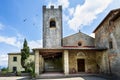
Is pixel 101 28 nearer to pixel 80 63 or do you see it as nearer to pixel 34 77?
pixel 80 63

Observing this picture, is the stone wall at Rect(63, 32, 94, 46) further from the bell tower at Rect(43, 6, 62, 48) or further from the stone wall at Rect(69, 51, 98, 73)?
the stone wall at Rect(69, 51, 98, 73)

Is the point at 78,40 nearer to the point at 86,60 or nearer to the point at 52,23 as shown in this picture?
the point at 86,60

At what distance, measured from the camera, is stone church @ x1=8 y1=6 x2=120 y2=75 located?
16.7 m

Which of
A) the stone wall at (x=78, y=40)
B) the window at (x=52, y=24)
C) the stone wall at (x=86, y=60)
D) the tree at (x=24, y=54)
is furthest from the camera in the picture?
the tree at (x=24, y=54)

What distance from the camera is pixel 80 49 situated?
19.0m

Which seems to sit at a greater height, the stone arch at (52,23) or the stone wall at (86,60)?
the stone arch at (52,23)

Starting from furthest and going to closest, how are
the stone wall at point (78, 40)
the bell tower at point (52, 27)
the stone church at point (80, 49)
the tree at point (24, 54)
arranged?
the tree at point (24, 54), the bell tower at point (52, 27), the stone wall at point (78, 40), the stone church at point (80, 49)

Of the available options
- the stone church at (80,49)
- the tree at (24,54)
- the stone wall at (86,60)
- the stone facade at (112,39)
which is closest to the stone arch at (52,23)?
the stone church at (80,49)

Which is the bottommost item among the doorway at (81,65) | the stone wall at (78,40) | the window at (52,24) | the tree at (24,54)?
the doorway at (81,65)

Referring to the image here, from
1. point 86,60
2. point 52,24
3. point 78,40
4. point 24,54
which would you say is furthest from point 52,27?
point 86,60

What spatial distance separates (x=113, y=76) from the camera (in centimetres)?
1666

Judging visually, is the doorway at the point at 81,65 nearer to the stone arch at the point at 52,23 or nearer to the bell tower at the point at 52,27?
the bell tower at the point at 52,27

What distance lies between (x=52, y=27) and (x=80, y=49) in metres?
10.0

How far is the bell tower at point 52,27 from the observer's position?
27.0 metres
